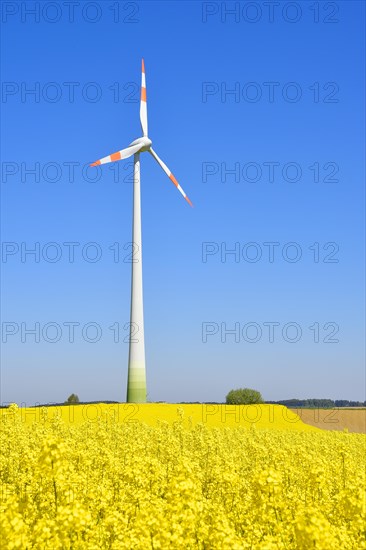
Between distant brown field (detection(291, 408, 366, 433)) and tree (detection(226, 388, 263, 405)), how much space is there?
4.65m

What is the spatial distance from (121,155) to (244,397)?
101ft

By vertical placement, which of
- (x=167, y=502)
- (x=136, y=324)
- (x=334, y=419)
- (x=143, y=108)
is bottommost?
(x=334, y=419)

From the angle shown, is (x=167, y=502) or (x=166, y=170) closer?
(x=167, y=502)

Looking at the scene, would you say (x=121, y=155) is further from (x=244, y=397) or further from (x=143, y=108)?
(x=244, y=397)

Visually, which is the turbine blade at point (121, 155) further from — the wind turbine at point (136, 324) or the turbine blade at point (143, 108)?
the turbine blade at point (143, 108)

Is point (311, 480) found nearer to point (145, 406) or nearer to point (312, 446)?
point (312, 446)

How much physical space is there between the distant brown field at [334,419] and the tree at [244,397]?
183 inches

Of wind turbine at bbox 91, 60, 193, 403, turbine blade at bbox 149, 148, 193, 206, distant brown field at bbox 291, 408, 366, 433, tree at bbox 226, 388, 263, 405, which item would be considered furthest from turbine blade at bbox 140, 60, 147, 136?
distant brown field at bbox 291, 408, 366, 433

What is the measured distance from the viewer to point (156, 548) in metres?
8.32

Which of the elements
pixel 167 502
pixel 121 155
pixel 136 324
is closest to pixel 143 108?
pixel 121 155

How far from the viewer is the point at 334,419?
64.6 meters

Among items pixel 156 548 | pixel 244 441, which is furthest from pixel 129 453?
pixel 244 441

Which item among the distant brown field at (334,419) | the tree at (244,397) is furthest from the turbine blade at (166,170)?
the distant brown field at (334,419)

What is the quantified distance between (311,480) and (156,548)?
235 inches
